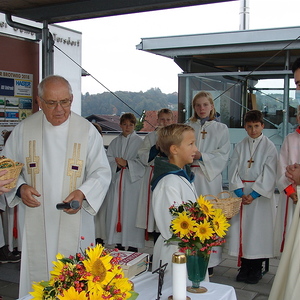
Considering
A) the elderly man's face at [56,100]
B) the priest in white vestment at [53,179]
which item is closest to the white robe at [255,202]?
the priest in white vestment at [53,179]

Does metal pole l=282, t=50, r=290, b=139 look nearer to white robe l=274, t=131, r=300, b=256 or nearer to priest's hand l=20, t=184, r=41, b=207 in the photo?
white robe l=274, t=131, r=300, b=256

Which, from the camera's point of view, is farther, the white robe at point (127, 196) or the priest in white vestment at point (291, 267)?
the white robe at point (127, 196)

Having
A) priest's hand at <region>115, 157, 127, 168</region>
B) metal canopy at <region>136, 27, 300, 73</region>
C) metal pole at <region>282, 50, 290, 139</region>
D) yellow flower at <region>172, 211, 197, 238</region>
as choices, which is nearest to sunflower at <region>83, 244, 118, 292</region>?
yellow flower at <region>172, 211, 197, 238</region>

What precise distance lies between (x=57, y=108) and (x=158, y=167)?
93 centimetres

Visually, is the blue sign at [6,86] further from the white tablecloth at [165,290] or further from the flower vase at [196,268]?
the flower vase at [196,268]

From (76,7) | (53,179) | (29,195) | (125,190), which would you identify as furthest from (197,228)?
(125,190)

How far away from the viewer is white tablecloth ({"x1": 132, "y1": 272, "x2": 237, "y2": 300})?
2381 mm

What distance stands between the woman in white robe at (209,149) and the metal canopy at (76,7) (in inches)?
46.4

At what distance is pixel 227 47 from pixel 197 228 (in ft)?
25.2

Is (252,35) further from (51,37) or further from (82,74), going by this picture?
(51,37)

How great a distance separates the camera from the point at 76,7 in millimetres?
5508

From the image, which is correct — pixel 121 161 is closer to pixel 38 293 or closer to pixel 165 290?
pixel 165 290

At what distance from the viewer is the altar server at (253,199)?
210 inches

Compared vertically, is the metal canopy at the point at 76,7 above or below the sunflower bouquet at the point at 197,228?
above
